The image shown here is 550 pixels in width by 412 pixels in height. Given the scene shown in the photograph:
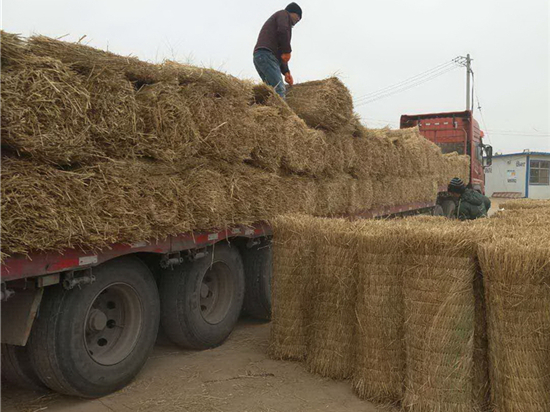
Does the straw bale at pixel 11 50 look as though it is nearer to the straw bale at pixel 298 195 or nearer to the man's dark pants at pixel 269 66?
the straw bale at pixel 298 195

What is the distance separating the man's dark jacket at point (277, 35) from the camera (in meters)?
8.04

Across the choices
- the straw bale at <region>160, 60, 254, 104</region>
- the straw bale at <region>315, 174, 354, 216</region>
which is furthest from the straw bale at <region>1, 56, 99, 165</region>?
the straw bale at <region>315, 174, 354, 216</region>

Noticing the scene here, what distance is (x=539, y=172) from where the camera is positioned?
126 ft

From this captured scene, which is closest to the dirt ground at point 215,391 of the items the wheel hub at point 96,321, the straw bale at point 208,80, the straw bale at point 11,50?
the wheel hub at point 96,321

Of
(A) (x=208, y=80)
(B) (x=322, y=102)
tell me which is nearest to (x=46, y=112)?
(A) (x=208, y=80)

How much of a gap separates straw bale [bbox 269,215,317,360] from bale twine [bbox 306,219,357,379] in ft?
0.52

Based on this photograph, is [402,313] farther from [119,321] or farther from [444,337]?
[119,321]

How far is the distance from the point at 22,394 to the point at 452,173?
1333 centimetres

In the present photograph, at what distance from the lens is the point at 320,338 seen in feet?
15.4

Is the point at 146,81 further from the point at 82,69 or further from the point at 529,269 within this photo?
the point at 529,269

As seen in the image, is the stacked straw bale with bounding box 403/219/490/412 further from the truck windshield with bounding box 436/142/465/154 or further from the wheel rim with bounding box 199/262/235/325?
the truck windshield with bounding box 436/142/465/154

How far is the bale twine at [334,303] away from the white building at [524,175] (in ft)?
119

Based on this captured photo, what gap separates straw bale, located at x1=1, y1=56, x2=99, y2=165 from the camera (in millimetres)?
3205

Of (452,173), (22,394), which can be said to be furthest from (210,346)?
(452,173)
